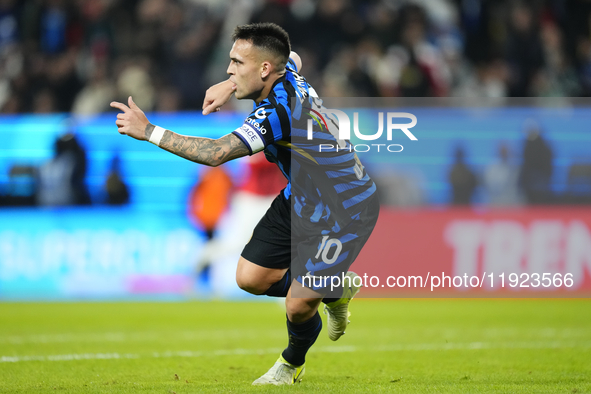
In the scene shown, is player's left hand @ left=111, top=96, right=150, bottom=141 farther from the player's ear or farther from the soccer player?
the player's ear

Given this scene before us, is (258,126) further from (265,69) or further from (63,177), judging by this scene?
(63,177)

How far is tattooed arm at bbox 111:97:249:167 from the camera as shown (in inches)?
163

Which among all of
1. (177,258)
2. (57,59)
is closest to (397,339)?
(177,258)

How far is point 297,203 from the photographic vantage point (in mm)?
4969

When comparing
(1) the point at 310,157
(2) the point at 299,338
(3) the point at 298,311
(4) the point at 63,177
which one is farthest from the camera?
(4) the point at 63,177

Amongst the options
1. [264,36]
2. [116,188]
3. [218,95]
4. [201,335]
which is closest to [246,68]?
[264,36]

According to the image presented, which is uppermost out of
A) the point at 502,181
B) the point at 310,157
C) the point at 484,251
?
the point at 310,157

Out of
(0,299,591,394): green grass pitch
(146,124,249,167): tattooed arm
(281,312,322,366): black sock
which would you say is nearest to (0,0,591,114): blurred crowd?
(0,299,591,394): green grass pitch

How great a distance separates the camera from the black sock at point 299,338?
492cm

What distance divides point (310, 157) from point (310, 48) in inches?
330

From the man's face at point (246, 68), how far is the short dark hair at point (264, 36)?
0.14ft

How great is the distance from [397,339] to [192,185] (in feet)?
15.8

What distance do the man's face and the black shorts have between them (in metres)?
0.89

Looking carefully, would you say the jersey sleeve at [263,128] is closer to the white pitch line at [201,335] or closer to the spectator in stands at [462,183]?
the white pitch line at [201,335]
